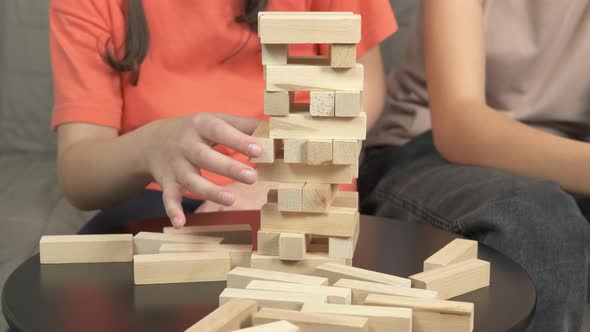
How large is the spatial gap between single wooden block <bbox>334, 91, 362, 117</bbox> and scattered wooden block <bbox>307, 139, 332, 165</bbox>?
3cm

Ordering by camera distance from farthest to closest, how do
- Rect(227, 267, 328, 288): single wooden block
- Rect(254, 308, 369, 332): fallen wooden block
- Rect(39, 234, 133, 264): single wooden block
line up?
Rect(39, 234, 133, 264): single wooden block → Rect(227, 267, 328, 288): single wooden block → Rect(254, 308, 369, 332): fallen wooden block

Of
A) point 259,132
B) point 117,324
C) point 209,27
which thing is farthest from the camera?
point 209,27

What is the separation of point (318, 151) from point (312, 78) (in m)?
0.08

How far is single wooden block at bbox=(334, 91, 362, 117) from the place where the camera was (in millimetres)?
914

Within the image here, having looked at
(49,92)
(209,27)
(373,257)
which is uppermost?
(209,27)

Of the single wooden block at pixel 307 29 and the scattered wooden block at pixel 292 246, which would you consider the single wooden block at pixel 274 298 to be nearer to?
the scattered wooden block at pixel 292 246

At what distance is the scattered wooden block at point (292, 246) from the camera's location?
939 millimetres

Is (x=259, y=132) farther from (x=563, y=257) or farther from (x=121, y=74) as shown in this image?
(x=121, y=74)

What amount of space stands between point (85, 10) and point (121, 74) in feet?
0.41

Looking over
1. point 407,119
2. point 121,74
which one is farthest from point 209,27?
point 407,119

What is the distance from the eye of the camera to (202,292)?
941 millimetres

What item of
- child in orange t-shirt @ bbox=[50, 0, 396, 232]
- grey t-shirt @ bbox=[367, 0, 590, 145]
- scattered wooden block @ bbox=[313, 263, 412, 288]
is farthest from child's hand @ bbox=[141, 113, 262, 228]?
grey t-shirt @ bbox=[367, 0, 590, 145]

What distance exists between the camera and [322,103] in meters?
0.92

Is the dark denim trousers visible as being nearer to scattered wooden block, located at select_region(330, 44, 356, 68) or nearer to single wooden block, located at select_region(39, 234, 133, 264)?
scattered wooden block, located at select_region(330, 44, 356, 68)
